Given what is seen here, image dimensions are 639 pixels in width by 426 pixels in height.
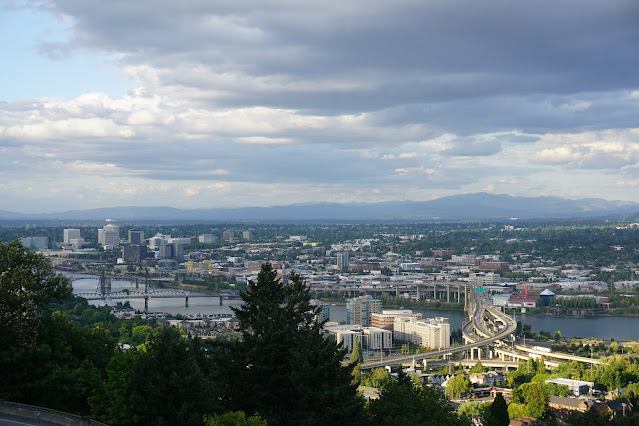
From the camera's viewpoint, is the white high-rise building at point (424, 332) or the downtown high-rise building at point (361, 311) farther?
the downtown high-rise building at point (361, 311)

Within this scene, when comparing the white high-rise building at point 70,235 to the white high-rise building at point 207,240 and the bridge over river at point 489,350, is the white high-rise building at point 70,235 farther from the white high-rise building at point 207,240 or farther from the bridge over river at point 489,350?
the bridge over river at point 489,350

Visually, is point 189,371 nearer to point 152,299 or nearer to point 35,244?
point 152,299

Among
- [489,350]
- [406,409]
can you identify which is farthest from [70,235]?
[406,409]

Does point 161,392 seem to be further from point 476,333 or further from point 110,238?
point 110,238

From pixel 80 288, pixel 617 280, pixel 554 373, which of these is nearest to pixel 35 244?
pixel 80 288

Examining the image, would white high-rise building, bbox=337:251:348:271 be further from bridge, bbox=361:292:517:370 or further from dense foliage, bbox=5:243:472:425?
dense foliage, bbox=5:243:472:425

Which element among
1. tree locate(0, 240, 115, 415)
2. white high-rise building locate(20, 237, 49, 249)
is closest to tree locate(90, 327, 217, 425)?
tree locate(0, 240, 115, 415)

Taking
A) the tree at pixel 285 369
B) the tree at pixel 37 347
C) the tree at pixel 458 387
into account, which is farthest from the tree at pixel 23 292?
the tree at pixel 458 387
